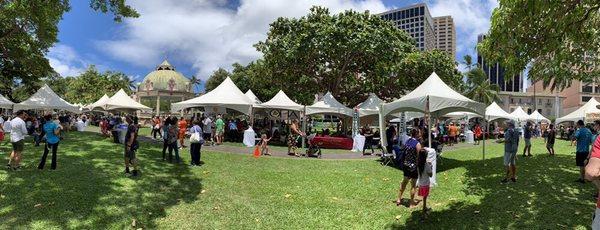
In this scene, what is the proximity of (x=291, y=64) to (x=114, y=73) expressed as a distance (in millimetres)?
58427

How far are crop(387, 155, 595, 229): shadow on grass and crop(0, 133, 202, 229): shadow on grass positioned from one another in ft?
15.6

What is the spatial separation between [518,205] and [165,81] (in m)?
96.0

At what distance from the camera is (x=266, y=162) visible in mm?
Answer: 14000

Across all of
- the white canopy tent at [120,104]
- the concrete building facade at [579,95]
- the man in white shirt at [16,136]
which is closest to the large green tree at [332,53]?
the white canopy tent at [120,104]

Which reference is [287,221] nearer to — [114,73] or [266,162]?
[266,162]

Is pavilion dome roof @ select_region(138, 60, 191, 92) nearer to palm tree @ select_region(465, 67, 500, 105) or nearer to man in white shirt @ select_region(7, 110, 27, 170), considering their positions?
palm tree @ select_region(465, 67, 500, 105)

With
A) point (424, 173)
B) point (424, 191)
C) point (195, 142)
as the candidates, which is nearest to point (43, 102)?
point (195, 142)

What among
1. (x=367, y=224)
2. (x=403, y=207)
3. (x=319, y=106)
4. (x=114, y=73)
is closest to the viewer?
(x=367, y=224)

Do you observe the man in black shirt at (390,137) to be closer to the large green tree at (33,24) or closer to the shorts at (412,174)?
the shorts at (412,174)

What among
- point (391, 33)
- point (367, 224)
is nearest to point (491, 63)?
point (367, 224)

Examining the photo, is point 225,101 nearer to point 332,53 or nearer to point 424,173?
point 332,53

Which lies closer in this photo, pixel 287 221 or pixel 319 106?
pixel 287 221

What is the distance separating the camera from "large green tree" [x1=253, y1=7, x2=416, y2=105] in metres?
25.5

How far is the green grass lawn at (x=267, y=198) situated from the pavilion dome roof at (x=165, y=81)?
3352 inches
